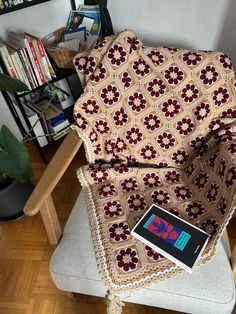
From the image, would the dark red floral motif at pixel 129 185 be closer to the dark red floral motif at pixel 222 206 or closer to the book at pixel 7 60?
the dark red floral motif at pixel 222 206

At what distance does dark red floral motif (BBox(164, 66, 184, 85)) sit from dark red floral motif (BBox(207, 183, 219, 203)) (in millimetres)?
409

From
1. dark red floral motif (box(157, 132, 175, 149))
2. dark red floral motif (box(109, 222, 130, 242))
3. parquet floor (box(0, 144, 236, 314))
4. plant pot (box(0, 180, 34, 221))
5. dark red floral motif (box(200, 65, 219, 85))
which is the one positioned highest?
dark red floral motif (box(200, 65, 219, 85))

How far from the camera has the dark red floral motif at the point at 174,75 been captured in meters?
1.06

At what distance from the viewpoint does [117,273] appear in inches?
34.6

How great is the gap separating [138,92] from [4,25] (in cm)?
87

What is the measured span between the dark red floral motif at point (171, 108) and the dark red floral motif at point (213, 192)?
1.03 feet

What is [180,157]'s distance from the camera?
1.16 m

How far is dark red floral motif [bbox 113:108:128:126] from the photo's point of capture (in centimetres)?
113

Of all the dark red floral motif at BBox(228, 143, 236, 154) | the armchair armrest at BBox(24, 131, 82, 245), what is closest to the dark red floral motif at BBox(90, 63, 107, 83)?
the armchair armrest at BBox(24, 131, 82, 245)

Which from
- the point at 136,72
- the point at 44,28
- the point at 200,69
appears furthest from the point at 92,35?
the point at 200,69

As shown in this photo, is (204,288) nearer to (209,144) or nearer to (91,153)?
(209,144)

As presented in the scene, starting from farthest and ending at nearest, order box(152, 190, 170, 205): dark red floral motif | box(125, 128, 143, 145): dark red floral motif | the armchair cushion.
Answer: box(125, 128, 143, 145): dark red floral motif
box(152, 190, 170, 205): dark red floral motif
the armchair cushion

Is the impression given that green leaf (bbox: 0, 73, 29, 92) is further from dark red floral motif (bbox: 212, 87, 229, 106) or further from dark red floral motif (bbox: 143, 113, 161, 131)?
dark red floral motif (bbox: 212, 87, 229, 106)

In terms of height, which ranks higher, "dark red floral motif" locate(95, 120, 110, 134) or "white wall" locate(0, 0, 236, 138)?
"white wall" locate(0, 0, 236, 138)
